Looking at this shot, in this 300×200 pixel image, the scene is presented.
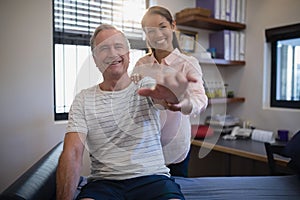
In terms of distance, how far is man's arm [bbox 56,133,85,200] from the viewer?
3.36 ft

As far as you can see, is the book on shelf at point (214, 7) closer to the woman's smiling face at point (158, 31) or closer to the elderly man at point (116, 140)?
the woman's smiling face at point (158, 31)

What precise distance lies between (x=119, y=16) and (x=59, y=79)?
675mm

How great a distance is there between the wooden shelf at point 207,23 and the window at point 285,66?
0.33 meters

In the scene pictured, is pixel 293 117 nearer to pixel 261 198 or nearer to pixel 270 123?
pixel 270 123

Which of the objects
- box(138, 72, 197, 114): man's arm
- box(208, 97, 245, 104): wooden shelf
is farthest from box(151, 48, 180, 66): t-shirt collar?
box(208, 97, 245, 104): wooden shelf

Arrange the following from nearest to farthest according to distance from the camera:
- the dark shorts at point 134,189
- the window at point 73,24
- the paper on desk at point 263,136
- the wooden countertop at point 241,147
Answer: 1. the dark shorts at point 134,189
2. the window at point 73,24
3. the wooden countertop at point 241,147
4. the paper on desk at point 263,136

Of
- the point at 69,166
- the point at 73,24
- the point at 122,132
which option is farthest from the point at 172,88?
the point at 73,24

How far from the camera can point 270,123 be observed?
2.56m

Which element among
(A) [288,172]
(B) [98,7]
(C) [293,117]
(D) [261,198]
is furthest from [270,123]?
(B) [98,7]

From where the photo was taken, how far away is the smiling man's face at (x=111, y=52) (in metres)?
1.04

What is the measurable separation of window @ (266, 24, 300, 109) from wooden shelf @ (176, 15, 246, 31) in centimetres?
33

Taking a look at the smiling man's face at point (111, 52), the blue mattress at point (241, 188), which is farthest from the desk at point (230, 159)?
the smiling man's face at point (111, 52)

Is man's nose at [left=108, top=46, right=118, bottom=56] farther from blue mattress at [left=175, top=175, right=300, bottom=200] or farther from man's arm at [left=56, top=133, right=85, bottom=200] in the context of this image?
blue mattress at [left=175, top=175, right=300, bottom=200]

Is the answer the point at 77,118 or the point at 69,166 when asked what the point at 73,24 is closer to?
the point at 77,118
